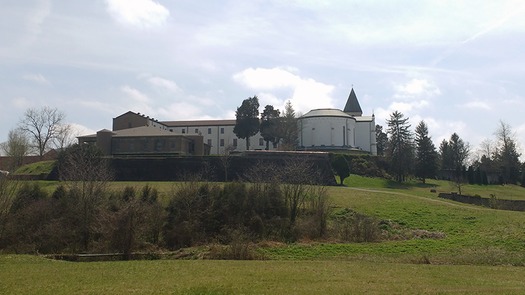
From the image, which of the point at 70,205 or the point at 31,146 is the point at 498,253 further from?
the point at 31,146

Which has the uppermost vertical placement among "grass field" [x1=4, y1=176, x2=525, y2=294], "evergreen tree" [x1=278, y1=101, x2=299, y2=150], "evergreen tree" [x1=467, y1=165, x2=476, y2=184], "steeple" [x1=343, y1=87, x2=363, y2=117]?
"steeple" [x1=343, y1=87, x2=363, y2=117]

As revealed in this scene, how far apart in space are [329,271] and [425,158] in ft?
196

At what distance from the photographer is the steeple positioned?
10094cm

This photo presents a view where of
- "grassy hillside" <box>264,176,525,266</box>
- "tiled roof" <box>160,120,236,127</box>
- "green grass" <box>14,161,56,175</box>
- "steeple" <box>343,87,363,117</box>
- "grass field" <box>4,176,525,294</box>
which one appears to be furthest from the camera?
"steeple" <box>343,87,363,117</box>

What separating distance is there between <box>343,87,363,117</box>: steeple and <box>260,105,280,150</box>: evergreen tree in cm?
2708

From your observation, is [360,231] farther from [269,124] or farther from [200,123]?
[200,123]

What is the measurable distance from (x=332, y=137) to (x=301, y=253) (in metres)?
60.6

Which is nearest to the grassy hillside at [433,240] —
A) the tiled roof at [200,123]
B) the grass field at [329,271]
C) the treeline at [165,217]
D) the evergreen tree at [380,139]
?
the grass field at [329,271]

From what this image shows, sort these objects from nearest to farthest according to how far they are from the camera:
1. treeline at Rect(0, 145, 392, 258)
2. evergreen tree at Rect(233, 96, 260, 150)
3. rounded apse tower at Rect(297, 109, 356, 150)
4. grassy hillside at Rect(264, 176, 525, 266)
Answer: grassy hillside at Rect(264, 176, 525, 266) < treeline at Rect(0, 145, 392, 258) < evergreen tree at Rect(233, 96, 260, 150) < rounded apse tower at Rect(297, 109, 356, 150)

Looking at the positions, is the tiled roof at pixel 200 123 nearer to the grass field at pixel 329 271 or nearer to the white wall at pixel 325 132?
the white wall at pixel 325 132

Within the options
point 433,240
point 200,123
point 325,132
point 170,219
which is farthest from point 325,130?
point 433,240

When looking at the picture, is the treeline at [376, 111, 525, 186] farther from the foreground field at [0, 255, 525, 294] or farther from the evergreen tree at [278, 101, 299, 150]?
the foreground field at [0, 255, 525, 294]

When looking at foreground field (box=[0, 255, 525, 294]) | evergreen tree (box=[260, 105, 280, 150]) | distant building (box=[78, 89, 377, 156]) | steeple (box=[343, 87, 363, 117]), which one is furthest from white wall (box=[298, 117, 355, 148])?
foreground field (box=[0, 255, 525, 294])

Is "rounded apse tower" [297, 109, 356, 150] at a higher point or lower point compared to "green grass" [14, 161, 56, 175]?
higher
